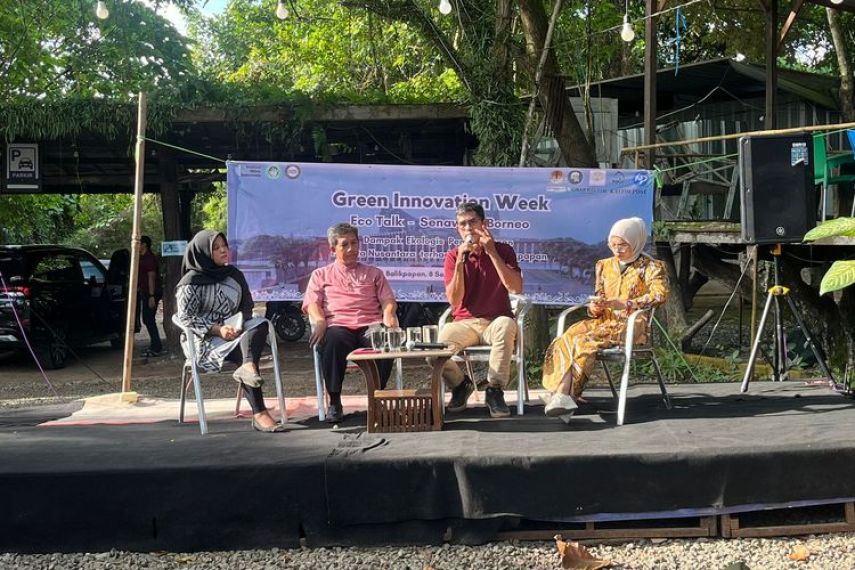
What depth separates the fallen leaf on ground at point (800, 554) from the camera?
129 inches

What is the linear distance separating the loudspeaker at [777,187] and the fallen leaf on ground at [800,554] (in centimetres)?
214

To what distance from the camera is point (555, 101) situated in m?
7.30

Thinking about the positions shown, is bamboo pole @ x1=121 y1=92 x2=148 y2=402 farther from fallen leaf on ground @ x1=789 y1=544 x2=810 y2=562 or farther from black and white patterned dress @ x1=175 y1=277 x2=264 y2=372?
fallen leaf on ground @ x1=789 y1=544 x2=810 y2=562

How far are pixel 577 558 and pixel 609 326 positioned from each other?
4.97 feet

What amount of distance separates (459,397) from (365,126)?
4687 mm

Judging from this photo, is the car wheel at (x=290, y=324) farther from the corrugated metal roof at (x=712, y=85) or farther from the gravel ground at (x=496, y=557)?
the gravel ground at (x=496, y=557)

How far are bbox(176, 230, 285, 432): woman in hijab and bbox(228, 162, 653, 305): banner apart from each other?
931mm

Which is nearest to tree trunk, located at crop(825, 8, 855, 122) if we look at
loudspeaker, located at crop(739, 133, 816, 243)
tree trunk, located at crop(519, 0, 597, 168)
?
tree trunk, located at crop(519, 0, 597, 168)

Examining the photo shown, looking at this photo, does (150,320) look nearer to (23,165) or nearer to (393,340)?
(23,165)

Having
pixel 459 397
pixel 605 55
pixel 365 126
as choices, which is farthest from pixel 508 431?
pixel 605 55

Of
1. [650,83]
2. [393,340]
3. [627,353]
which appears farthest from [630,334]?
[650,83]

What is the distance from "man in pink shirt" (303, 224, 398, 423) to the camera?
446cm

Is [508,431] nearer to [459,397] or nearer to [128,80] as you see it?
[459,397]

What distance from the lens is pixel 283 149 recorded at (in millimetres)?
9062
